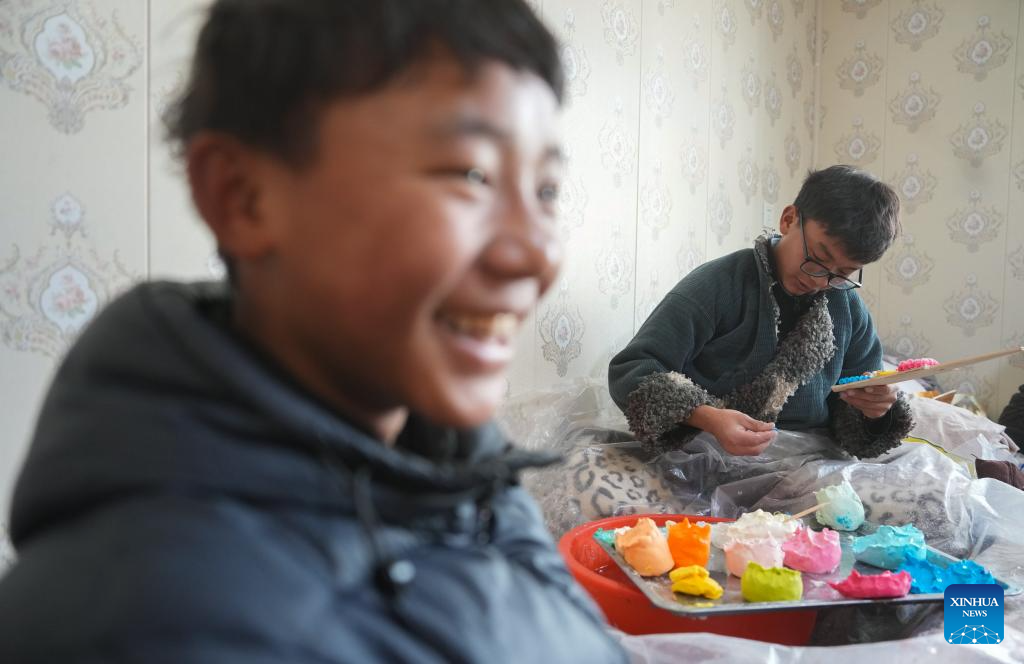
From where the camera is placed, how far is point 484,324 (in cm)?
44

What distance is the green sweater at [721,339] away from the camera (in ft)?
4.78

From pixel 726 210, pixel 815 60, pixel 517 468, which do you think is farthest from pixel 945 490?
pixel 815 60

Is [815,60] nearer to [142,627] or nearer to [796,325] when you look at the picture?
[796,325]

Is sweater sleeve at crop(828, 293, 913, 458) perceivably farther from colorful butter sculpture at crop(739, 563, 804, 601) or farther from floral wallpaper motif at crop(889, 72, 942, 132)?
floral wallpaper motif at crop(889, 72, 942, 132)

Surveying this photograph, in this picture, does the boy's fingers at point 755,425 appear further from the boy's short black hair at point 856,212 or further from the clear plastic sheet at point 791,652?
the clear plastic sheet at point 791,652

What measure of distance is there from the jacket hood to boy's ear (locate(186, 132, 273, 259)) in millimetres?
50

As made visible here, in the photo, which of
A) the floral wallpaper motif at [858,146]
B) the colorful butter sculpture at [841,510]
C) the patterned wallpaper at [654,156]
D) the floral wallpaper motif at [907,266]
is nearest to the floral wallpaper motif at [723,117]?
the patterned wallpaper at [654,156]

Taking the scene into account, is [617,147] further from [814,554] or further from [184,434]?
[184,434]

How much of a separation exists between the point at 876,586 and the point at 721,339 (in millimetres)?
694

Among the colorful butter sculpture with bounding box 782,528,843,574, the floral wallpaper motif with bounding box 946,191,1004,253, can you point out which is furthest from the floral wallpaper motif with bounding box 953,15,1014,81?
the colorful butter sculpture with bounding box 782,528,843,574

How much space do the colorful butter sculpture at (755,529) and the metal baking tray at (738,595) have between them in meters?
0.03

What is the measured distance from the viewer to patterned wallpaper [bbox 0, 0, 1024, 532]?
0.90 metres

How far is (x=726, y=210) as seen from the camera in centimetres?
233

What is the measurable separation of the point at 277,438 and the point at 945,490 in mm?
1280
